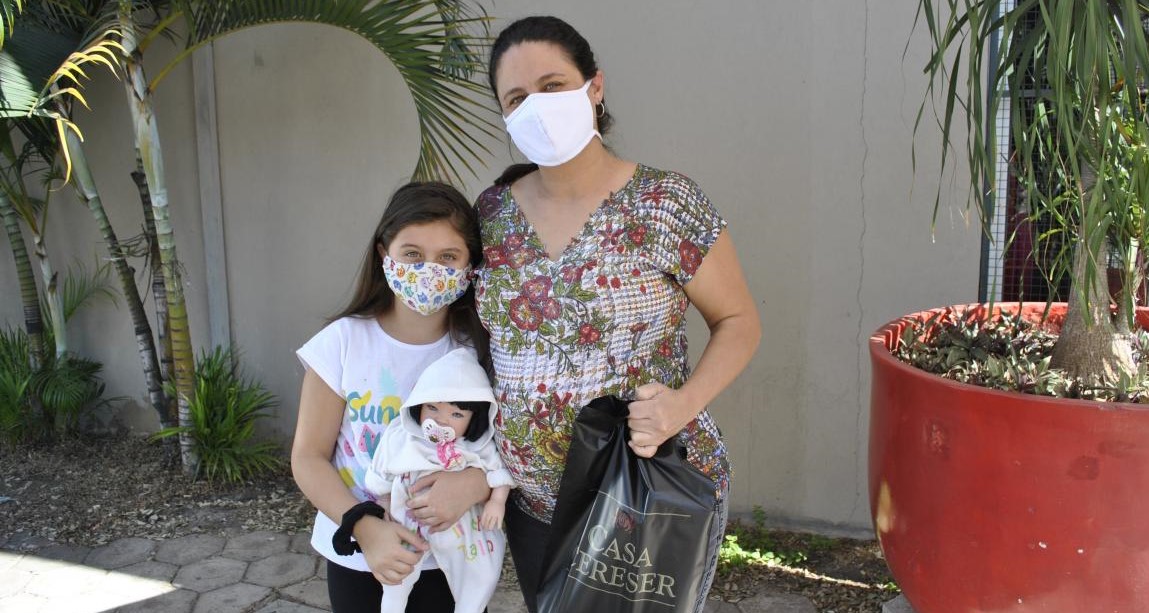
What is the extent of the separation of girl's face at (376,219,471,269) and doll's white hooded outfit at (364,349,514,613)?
0.20m

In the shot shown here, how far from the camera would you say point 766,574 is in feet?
11.4

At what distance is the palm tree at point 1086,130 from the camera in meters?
1.69

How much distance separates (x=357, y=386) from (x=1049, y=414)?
4.69 feet

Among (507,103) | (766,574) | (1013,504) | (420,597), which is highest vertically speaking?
(507,103)

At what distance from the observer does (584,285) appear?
1.78m

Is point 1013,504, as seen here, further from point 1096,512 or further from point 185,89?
point 185,89

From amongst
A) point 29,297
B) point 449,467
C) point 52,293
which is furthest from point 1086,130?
point 29,297

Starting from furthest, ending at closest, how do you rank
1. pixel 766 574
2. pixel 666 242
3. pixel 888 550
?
pixel 766 574 → pixel 888 550 → pixel 666 242

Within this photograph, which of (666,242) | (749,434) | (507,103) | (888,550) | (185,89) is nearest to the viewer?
(666,242)

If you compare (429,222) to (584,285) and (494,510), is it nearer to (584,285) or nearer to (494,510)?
(584,285)

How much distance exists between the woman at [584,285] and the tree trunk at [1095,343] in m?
0.86

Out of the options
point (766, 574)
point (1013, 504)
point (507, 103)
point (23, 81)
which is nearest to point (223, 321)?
point (23, 81)

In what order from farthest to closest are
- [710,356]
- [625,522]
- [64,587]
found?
[64,587], [710,356], [625,522]

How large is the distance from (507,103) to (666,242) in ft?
1.49
